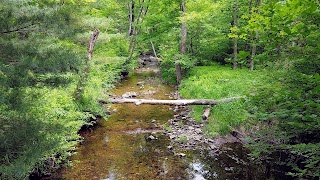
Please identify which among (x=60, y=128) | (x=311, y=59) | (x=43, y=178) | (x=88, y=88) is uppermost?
(x=311, y=59)

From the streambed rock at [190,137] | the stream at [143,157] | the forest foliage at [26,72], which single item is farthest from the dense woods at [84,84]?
the stream at [143,157]

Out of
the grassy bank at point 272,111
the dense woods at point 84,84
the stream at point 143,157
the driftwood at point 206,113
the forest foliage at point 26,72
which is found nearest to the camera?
the dense woods at point 84,84

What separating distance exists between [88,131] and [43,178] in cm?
368

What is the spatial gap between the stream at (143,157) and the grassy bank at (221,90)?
1091mm

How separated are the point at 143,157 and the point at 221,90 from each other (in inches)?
239

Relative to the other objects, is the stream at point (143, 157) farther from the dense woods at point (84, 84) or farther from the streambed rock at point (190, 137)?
the dense woods at point (84, 84)

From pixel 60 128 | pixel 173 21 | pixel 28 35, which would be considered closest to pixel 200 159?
pixel 60 128

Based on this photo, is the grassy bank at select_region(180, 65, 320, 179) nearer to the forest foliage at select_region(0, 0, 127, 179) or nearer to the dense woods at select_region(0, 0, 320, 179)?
the dense woods at select_region(0, 0, 320, 179)

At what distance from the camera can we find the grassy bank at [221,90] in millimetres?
9883

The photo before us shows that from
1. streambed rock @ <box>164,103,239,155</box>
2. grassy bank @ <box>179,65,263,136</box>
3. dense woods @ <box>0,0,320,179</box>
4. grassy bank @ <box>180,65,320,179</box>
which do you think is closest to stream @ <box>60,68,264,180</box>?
streambed rock @ <box>164,103,239,155</box>

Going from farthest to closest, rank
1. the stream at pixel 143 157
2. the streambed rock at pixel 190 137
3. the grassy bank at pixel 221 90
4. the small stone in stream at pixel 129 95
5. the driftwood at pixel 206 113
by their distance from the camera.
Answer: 1. the small stone in stream at pixel 129 95
2. the driftwood at pixel 206 113
3. the grassy bank at pixel 221 90
4. the streambed rock at pixel 190 137
5. the stream at pixel 143 157

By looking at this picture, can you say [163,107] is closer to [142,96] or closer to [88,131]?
[142,96]

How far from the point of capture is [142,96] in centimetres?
1591

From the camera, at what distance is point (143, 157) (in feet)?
27.9
